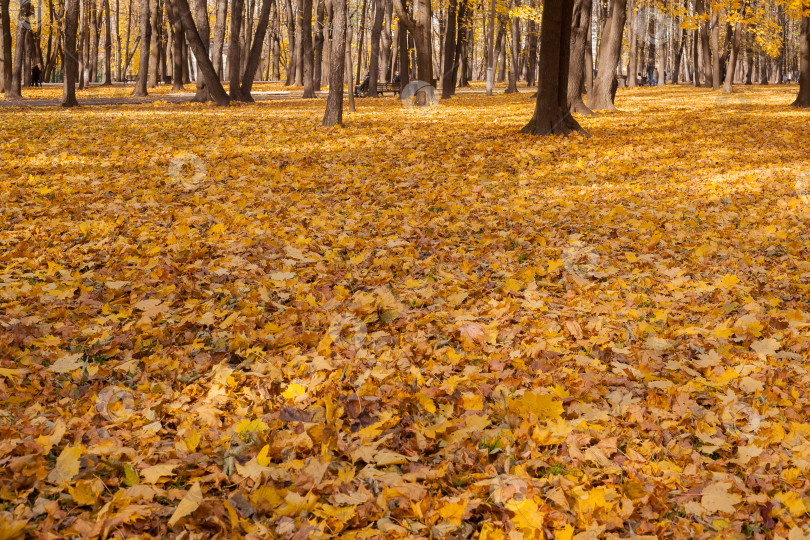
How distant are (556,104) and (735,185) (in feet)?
14.5

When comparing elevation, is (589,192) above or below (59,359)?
above

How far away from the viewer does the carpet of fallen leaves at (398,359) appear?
2.39 meters

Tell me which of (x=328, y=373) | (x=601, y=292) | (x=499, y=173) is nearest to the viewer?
(x=328, y=373)

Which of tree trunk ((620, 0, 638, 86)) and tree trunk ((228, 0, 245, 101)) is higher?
tree trunk ((620, 0, 638, 86))

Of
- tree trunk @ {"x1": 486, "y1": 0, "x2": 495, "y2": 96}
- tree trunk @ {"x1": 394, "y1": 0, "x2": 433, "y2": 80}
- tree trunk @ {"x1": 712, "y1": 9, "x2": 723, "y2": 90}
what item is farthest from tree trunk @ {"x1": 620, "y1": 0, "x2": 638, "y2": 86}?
tree trunk @ {"x1": 394, "y1": 0, "x2": 433, "y2": 80}

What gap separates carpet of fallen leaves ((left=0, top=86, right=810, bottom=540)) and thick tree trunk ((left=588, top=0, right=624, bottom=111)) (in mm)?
9190

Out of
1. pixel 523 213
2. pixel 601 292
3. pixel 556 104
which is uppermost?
pixel 556 104

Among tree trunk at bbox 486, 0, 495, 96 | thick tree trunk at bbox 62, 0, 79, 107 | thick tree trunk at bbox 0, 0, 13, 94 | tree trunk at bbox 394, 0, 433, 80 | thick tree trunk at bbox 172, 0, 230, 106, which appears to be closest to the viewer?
thick tree trunk at bbox 62, 0, 79, 107

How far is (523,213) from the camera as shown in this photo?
281 inches

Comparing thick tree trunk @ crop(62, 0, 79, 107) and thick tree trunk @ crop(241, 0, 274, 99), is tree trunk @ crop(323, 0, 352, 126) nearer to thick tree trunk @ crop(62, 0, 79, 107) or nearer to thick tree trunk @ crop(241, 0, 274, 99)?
thick tree trunk @ crop(241, 0, 274, 99)

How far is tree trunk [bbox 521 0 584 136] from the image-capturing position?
38.7 ft

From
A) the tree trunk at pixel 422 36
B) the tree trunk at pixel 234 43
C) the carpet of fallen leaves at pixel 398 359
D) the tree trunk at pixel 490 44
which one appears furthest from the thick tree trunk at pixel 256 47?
the carpet of fallen leaves at pixel 398 359

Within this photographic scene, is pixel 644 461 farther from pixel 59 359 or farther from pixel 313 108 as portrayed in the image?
pixel 313 108

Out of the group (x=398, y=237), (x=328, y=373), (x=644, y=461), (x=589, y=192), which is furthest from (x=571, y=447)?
(x=589, y=192)
